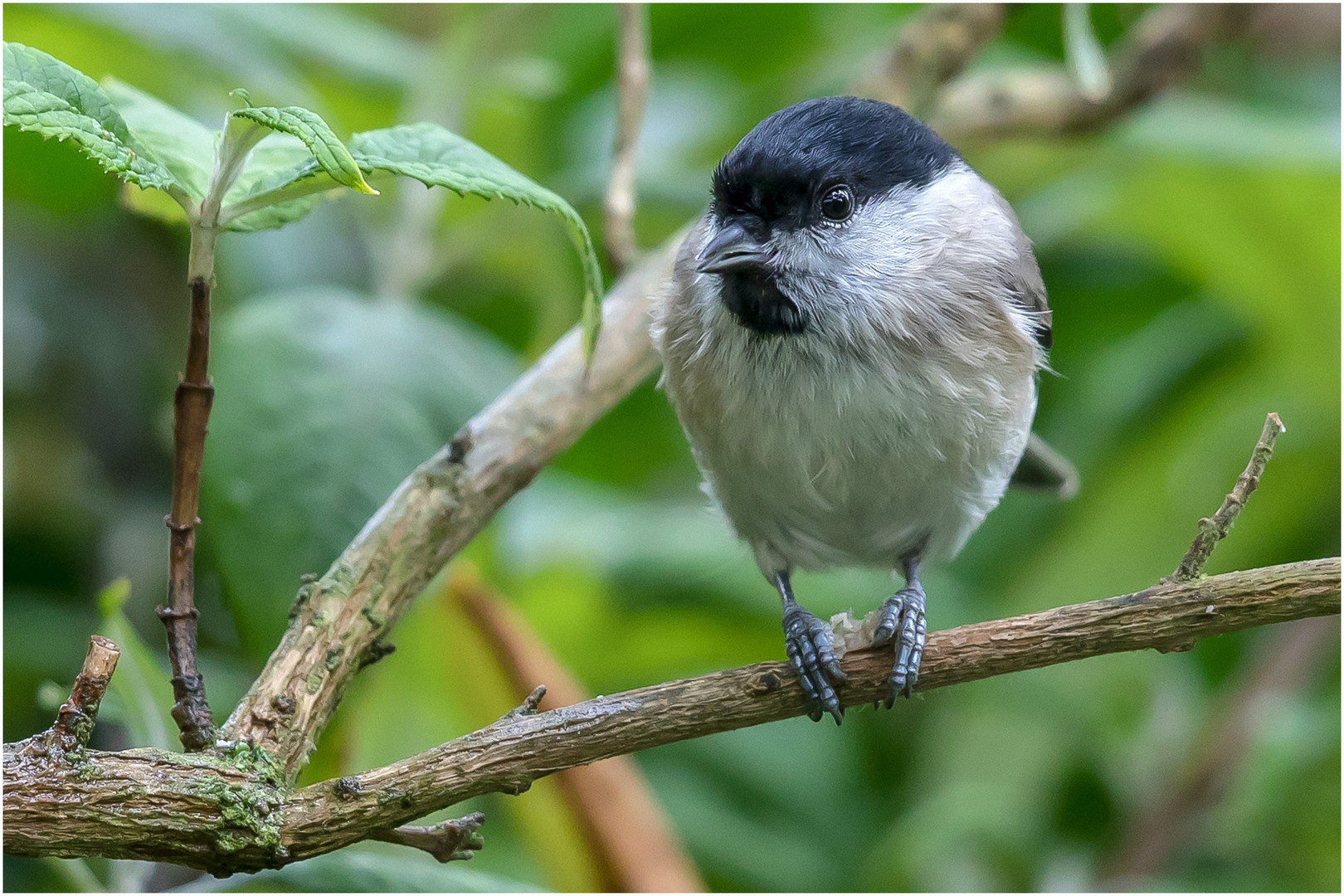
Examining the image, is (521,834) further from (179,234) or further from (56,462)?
(179,234)

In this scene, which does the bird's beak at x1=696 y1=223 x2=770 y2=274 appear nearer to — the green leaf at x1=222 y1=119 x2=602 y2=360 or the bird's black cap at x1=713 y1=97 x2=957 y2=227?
the bird's black cap at x1=713 y1=97 x2=957 y2=227

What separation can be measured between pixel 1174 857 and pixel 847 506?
44.2 inches

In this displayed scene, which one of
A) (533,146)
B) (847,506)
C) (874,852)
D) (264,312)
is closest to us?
(847,506)

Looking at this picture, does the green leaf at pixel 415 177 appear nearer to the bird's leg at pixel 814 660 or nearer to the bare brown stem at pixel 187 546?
the bare brown stem at pixel 187 546

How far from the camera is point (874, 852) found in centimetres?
210

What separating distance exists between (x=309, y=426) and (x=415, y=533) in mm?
364

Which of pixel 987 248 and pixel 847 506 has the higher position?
pixel 987 248

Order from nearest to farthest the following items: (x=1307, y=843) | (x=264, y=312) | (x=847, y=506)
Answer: (x=847, y=506), (x=264, y=312), (x=1307, y=843)

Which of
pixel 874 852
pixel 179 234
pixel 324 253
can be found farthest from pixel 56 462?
pixel 874 852

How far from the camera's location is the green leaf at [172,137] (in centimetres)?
98

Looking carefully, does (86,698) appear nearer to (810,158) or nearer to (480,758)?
(480,758)

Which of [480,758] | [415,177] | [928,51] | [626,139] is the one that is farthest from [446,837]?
[928,51]

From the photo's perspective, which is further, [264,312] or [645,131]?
[645,131]

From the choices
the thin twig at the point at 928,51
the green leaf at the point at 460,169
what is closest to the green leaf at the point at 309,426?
the green leaf at the point at 460,169
